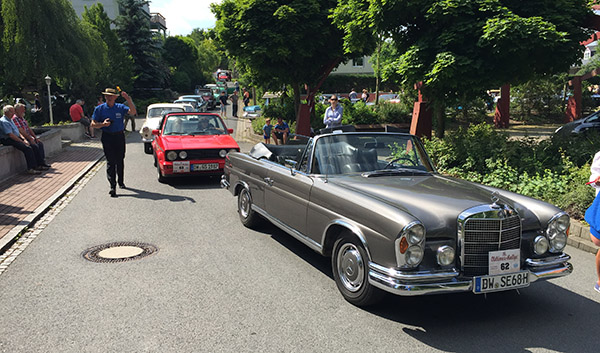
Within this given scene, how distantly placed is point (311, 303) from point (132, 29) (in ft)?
159

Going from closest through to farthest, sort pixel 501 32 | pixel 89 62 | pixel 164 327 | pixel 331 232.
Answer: pixel 164 327 < pixel 331 232 < pixel 501 32 < pixel 89 62

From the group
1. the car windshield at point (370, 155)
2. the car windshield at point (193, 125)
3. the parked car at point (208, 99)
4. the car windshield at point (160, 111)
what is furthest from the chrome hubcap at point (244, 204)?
the parked car at point (208, 99)

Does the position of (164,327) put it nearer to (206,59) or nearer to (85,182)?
(85,182)

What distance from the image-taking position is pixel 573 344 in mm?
3719

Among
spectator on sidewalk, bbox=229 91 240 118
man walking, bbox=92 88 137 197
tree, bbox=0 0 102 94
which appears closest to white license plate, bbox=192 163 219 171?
man walking, bbox=92 88 137 197

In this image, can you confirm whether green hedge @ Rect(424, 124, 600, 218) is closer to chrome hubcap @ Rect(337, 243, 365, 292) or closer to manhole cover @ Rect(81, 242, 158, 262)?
chrome hubcap @ Rect(337, 243, 365, 292)

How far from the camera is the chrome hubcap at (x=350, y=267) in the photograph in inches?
170

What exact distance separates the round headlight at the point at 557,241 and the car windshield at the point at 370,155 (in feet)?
5.19

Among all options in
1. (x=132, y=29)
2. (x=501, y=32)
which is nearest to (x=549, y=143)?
(x=501, y=32)

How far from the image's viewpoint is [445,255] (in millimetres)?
3881

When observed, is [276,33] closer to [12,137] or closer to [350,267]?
[12,137]

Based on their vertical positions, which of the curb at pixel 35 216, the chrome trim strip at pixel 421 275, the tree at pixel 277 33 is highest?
the tree at pixel 277 33

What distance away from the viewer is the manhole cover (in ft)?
19.0

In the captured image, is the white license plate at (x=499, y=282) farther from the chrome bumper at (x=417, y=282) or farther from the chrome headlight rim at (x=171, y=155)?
the chrome headlight rim at (x=171, y=155)
